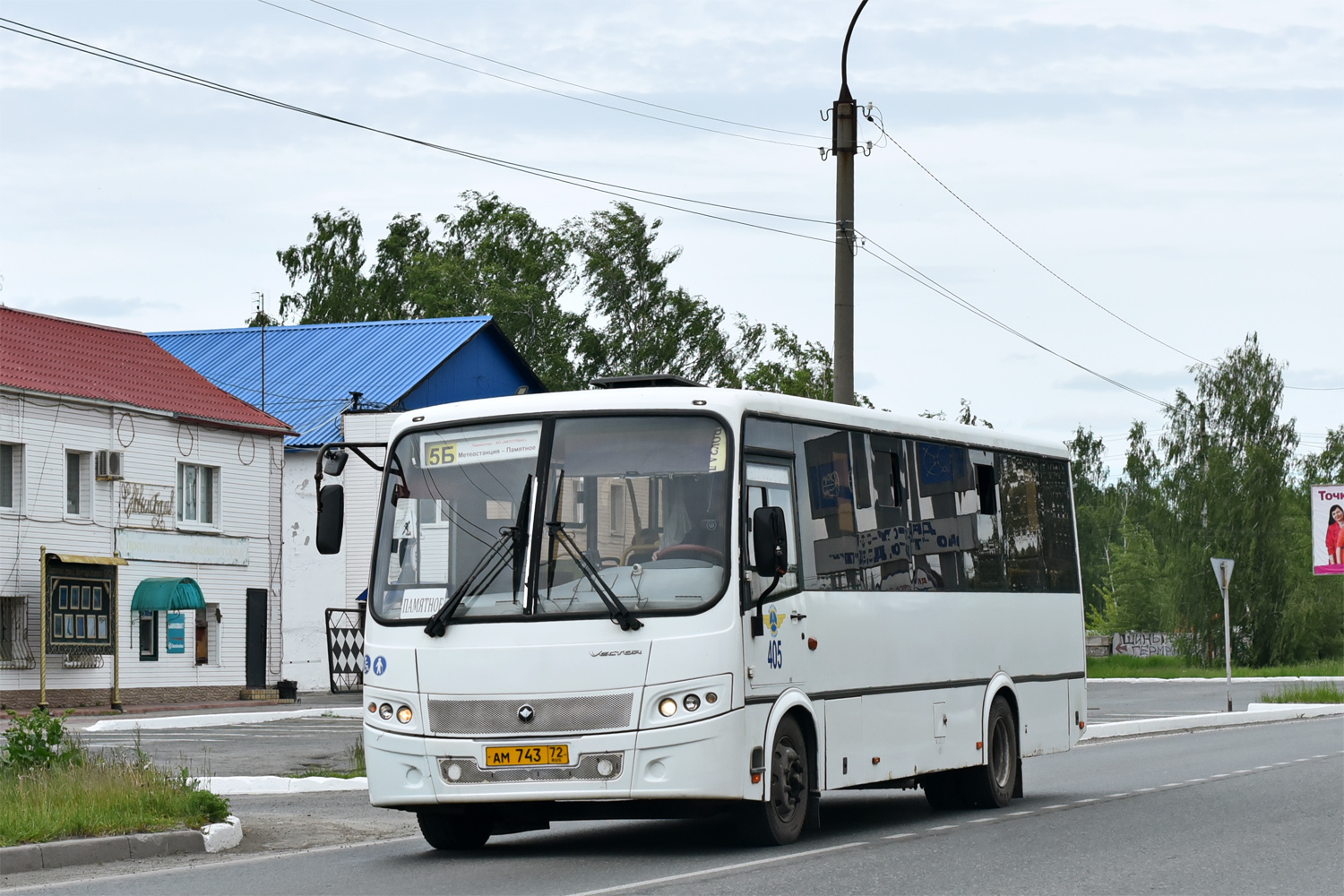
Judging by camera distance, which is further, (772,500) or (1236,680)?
(1236,680)

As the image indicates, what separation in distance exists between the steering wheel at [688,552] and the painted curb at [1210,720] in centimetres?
1598

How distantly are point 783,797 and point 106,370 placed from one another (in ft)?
111

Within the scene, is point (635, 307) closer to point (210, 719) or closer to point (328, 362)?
point (328, 362)

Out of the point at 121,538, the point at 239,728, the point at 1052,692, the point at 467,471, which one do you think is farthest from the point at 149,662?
the point at 467,471

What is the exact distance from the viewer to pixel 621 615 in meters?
11.9

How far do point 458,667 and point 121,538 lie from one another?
3256 centimetres

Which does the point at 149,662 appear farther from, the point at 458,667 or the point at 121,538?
the point at 458,667

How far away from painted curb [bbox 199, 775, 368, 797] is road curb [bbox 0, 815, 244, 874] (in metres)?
5.41

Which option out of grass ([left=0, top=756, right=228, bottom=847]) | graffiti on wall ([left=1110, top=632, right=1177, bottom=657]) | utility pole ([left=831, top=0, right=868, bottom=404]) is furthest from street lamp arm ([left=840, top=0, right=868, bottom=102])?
graffiti on wall ([left=1110, top=632, right=1177, bottom=657])

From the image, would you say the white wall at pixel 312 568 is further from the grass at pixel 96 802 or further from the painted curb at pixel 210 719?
the grass at pixel 96 802

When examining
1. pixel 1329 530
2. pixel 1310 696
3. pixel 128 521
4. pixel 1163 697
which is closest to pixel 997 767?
pixel 1310 696

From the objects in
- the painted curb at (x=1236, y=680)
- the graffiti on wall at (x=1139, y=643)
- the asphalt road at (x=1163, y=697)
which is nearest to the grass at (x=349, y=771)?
the asphalt road at (x=1163, y=697)

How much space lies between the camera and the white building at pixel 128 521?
1571 inches

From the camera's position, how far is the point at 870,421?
1476 cm
